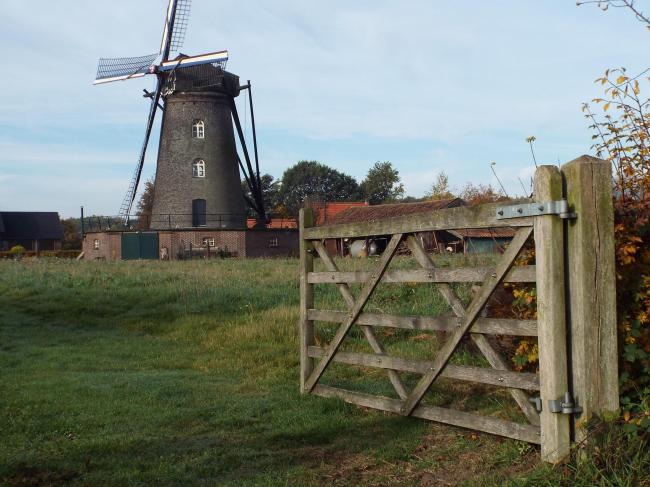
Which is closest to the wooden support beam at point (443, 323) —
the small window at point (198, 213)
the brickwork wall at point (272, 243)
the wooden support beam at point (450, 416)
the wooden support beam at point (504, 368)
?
the wooden support beam at point (504, 368)

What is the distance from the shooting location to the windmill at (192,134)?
147 feet

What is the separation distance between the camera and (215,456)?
5.82 meters

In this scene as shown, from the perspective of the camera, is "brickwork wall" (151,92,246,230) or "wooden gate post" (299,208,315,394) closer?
"wooden gate post" (299,208,315,394)

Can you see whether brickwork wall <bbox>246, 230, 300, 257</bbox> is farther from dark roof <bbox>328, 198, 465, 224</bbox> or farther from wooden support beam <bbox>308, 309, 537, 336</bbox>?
wooden support beam <bbox>308, 309, 537, 336</bbox>

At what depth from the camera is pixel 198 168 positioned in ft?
151

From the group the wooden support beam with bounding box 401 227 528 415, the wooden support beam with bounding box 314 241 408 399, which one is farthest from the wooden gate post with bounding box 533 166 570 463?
the wooden support beam with bounding box 314 241 408 399

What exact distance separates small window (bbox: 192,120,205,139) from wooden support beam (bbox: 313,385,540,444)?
128 ft

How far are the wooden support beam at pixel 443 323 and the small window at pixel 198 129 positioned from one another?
38901 millimetres

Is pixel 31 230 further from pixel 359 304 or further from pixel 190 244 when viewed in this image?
pixel 359 304

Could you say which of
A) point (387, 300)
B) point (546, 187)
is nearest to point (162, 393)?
point (546, 187)

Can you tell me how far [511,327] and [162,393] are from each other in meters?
4.73

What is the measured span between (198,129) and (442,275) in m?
41.1

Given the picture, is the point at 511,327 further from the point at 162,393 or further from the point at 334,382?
the point at 162,393

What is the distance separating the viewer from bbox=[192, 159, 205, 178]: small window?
45875mm
